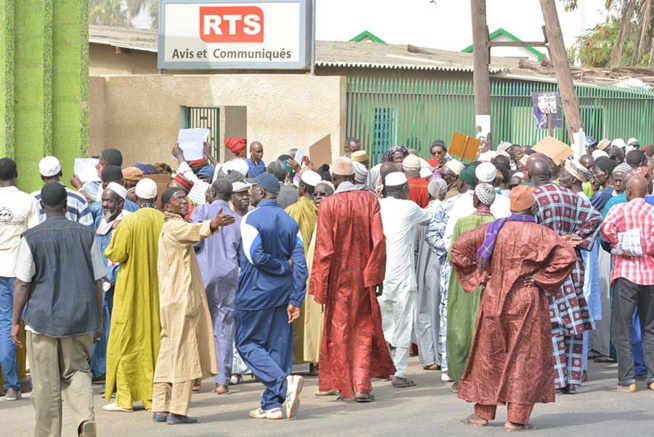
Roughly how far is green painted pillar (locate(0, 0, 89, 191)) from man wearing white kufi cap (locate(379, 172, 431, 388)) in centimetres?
510

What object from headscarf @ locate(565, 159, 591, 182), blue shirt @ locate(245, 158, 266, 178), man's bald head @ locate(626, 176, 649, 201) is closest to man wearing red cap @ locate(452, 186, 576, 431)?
man's bald head @ locate(626, 176, 649, 201)

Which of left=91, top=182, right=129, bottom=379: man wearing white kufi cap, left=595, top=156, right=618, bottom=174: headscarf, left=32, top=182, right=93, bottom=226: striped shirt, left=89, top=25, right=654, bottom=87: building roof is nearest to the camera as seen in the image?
left=91, top=182, right=129, bottom=379: man wearing white kufi cap

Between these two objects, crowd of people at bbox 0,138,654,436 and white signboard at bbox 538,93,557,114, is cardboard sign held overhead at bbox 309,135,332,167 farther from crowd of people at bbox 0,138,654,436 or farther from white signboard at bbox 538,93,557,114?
crowd of people at bbox 0,138,654,436

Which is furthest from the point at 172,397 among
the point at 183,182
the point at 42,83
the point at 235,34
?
the point at 235,34

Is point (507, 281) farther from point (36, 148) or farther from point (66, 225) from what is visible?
point (36, 148)

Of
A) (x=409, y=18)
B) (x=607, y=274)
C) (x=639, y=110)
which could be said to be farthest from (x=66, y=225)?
(x=409, y=18)

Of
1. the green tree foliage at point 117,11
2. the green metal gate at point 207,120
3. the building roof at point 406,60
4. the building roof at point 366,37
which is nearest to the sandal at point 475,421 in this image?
the green metal gate at point 207,120

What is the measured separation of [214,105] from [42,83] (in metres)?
5.43

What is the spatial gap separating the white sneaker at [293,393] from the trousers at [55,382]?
1812mm

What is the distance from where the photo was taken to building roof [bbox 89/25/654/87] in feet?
77.4

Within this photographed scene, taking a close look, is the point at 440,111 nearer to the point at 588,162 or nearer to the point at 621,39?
the point at 588,162

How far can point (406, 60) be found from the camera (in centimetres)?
2684

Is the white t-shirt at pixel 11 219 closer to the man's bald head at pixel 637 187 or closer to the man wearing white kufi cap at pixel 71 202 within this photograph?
the man wearing white kufi cap at pixel 71 202

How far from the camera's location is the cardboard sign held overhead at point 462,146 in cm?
1703
